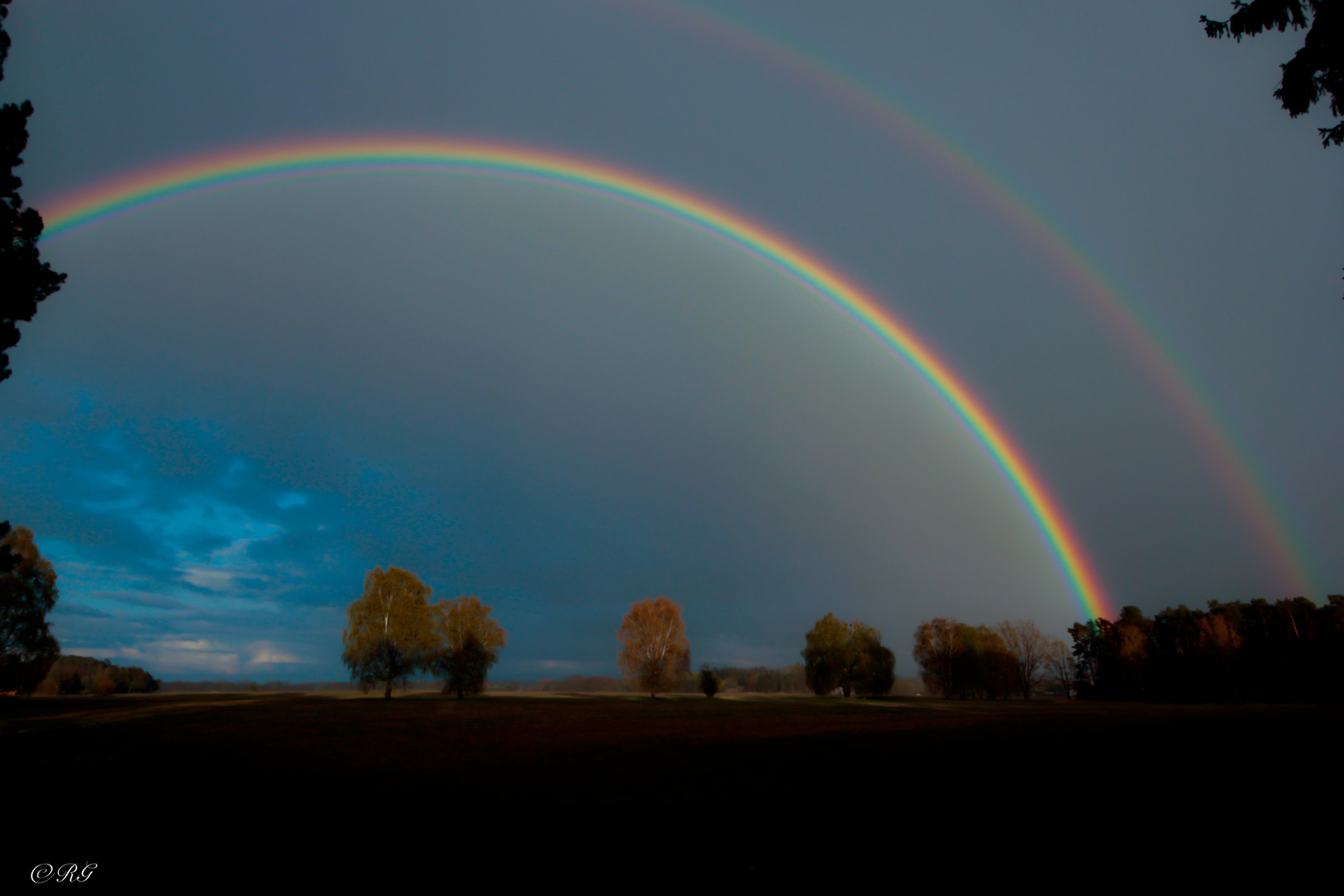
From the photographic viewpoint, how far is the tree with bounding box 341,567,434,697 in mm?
61156

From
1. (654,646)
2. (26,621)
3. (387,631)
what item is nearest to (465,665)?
(387,631)

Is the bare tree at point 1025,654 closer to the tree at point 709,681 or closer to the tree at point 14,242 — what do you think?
the tree at point 709,681

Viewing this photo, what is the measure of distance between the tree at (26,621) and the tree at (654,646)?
52.9 metres

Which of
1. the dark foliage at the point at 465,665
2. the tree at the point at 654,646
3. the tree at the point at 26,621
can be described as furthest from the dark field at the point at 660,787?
the tree at the point at 654,646

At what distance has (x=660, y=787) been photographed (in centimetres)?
1518

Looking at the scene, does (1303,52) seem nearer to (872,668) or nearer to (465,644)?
(465,644)

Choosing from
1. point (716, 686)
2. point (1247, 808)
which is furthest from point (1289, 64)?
point (716, 686)

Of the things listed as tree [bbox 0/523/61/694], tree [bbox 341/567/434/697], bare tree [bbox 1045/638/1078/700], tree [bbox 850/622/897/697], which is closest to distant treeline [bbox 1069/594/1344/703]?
bare tree [bbox 1045/638/1078/700]

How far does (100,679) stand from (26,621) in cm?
4263

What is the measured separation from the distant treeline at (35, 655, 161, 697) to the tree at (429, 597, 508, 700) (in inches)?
1660

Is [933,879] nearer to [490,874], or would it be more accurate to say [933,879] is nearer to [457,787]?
[490,874]

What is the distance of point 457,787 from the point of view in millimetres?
15336

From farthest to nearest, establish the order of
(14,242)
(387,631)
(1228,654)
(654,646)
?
(1228,654)
(654,646)
(387,631)
(14,242)

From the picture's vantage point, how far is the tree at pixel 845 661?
285 ft
